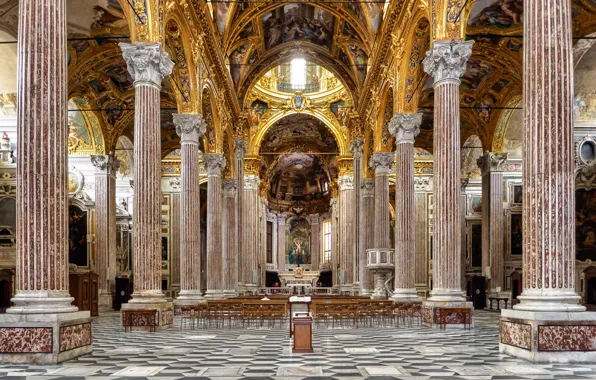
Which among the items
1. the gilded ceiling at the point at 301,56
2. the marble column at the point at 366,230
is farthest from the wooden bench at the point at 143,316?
the marble column at the point at 366,230

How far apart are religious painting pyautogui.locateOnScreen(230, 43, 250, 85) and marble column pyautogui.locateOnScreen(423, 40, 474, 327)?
59.3 feet

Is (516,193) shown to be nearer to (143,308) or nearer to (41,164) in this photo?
(143,308)

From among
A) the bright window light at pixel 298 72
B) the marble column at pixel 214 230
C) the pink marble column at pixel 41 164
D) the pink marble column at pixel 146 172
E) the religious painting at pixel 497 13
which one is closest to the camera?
the pink marble column at pixel 41 164

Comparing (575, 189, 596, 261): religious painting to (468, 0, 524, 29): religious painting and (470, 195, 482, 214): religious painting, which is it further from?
(470, 195, 482, 214): religious painting

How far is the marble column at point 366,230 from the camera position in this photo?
30.1 metres

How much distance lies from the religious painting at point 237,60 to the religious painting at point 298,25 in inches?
64.6

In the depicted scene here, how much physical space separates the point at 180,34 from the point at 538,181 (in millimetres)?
13877

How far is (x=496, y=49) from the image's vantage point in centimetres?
2409

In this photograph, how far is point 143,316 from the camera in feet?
51.8

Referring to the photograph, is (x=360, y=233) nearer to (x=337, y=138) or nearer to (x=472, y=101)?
(x=472, y=101)

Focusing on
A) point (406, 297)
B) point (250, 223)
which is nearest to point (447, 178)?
point (406, 297)

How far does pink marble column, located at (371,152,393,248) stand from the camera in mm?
27266

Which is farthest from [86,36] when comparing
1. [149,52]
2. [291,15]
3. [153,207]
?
[291,15]

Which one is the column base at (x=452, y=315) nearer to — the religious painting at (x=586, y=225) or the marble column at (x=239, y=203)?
the religious painting at (x=586, y=225)
